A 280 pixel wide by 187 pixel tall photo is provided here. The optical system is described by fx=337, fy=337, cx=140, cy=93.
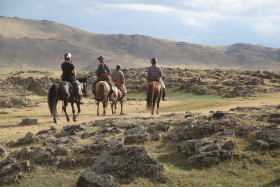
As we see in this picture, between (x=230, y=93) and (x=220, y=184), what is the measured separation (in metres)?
26.8

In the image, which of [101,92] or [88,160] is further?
[101,92]

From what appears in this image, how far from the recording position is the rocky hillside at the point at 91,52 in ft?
358

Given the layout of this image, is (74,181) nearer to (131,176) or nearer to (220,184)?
(131,176)

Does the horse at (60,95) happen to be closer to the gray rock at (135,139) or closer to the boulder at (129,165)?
the gray rock at (135,139)

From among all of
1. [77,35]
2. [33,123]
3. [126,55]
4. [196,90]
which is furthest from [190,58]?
[33,123]

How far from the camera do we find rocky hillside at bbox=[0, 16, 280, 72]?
358 feet

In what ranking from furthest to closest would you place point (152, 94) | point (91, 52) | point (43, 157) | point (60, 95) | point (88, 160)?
point (91, 52)
point (152, 94)
point (60, 95)
point (43, 157)
point (88, 160)

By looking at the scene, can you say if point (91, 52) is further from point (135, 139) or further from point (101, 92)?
point (135, 139)

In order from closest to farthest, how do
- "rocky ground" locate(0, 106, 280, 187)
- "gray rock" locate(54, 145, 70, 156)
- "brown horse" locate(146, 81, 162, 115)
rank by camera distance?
"rocky ground" locate(0, 106, 280, 187) → "gray rock" locate(54, 145, 70, 156) → "brown horse" locate(146, 81, 162, 115)

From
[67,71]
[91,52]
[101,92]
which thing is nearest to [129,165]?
[67,71]

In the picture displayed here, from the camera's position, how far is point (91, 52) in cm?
12644

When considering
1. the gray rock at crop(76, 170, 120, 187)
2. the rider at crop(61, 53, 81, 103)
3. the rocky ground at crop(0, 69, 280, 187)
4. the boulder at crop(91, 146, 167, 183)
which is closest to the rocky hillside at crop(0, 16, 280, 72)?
the rider at crop(61, 53, 81, 103)

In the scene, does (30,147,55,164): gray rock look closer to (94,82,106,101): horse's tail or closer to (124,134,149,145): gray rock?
(124,134,149,145): gray rock

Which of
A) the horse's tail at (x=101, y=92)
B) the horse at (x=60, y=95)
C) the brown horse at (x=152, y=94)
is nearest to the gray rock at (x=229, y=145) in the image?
the horse at (x=60, y=95)
